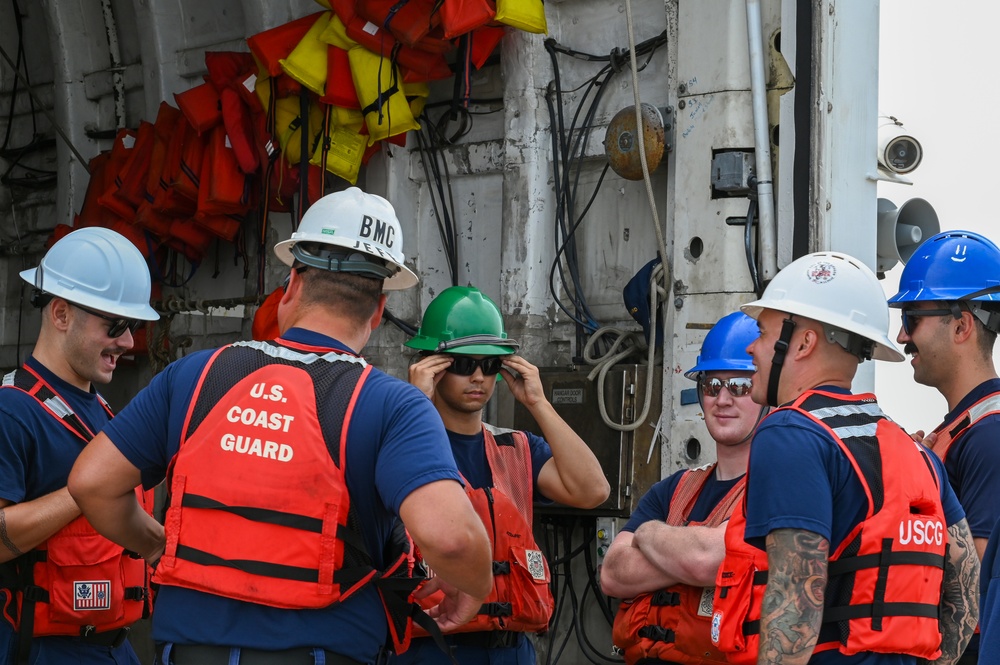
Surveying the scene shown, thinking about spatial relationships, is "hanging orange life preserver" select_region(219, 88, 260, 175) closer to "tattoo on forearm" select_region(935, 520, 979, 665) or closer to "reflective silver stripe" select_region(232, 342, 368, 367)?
"reflective silver stripe" select_region(232, 342, 368, 367)

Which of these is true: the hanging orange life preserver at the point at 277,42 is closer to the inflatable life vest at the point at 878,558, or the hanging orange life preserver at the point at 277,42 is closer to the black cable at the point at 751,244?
the black cable at the point at 751,244

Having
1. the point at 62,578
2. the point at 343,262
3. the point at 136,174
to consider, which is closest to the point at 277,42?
the point at 136,174

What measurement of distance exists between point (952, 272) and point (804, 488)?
1.42 m

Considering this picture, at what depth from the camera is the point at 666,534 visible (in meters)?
3.71

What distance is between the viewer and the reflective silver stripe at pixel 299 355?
2750mm

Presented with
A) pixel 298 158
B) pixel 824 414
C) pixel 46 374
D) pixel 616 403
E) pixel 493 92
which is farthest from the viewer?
pixel 298 158

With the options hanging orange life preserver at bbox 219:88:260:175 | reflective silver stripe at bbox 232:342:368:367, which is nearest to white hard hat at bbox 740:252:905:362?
reflective silver stripe at bbox 232:342:368:367

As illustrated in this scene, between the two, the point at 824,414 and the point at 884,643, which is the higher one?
the point at 824,414

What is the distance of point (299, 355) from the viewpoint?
276 cm

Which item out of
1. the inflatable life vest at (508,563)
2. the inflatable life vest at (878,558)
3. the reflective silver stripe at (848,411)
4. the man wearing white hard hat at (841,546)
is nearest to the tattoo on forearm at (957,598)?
the man wearing white hard hat at (841,546)

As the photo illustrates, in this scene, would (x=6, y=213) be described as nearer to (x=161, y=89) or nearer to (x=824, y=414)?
(x=161, y=89)

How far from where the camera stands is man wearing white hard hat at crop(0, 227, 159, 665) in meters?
3.46

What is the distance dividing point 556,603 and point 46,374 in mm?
2553

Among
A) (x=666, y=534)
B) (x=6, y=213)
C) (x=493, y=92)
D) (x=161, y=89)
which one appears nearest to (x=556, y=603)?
(x=666, y=534)
